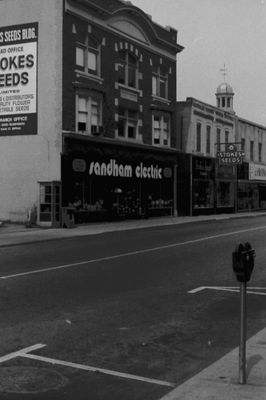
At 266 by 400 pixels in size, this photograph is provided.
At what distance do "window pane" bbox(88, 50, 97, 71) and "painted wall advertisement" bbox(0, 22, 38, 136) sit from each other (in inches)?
123

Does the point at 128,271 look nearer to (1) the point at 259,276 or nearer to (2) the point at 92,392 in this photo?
(1) the point at 259,276

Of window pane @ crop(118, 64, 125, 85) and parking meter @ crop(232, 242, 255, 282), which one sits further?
window pane @ crop(118, 64, 125, 85)

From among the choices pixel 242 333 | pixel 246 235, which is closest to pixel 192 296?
pixel 242 333

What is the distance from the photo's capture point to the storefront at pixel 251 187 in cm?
4856

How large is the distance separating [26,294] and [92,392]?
15.6ft

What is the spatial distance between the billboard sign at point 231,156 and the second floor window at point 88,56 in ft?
46.3

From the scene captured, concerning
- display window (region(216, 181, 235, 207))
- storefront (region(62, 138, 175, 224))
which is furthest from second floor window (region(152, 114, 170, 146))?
display window (region(216, 181, 235, 207))

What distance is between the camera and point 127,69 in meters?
33.4

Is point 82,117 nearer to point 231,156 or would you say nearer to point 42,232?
point 42,232

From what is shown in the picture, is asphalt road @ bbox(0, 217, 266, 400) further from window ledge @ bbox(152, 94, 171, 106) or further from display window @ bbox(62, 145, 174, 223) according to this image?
window ledge @ bbox(152, 94, 171, 106)

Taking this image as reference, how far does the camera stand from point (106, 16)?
30766mm

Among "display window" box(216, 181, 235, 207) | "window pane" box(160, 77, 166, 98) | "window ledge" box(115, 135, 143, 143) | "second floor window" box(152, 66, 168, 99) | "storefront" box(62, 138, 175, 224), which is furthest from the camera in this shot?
"display window" box(216, 181, 235, 207)

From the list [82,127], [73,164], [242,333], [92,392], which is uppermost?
Result: [82,127]

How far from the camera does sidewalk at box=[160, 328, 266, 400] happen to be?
463 centimetres
